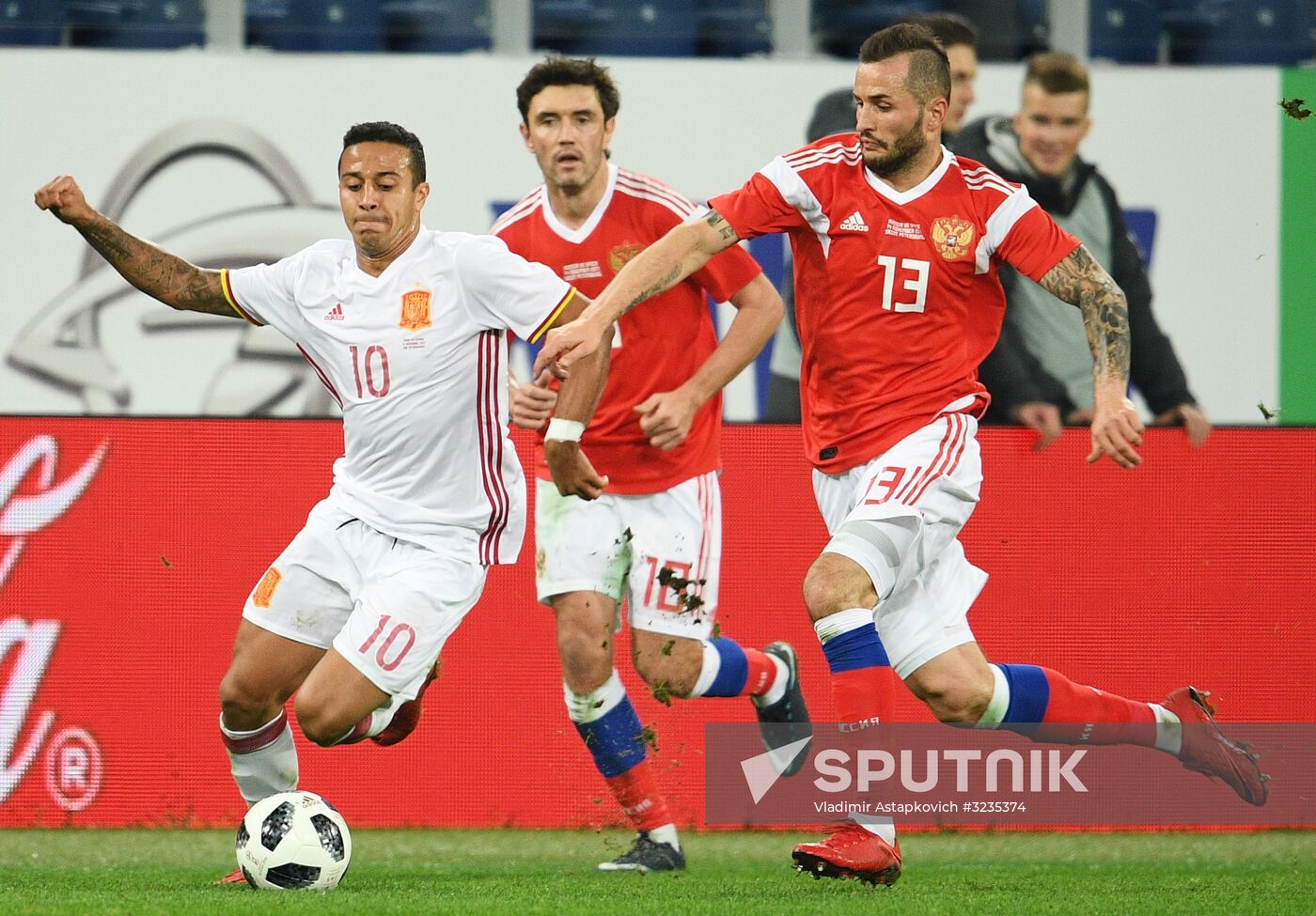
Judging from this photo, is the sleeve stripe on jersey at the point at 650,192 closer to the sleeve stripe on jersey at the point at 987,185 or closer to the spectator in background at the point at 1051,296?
the sleeve stripe on jersey at the point at 987,185

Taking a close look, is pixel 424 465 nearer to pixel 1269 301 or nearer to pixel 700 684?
pixel 700 684

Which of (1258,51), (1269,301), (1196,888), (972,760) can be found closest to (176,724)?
(972,760)

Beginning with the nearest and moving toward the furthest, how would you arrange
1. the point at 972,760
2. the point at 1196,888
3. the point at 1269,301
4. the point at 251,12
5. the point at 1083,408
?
the point at 1196,888, the point at 972,760, the point at 1083,408, the point at 1269,301, the point at 251,12

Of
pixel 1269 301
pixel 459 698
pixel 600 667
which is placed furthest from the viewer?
pixel 1269 301

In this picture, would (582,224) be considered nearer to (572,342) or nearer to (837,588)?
(572,342)

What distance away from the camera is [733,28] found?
9273 millimetres

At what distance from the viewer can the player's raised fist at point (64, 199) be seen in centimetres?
480

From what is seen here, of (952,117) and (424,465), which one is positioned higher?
(952,117)

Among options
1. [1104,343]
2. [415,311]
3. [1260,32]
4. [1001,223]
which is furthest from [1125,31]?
[415,311]

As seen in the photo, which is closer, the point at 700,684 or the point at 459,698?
the point at 700,684

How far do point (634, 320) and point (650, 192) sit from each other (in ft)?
1.48

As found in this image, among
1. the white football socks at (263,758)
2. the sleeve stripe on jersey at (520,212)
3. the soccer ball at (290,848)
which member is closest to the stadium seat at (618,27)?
the sleeve stripe on jersey at (520,212)

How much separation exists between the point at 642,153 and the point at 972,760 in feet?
11.3

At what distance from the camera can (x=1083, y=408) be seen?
7.38m
